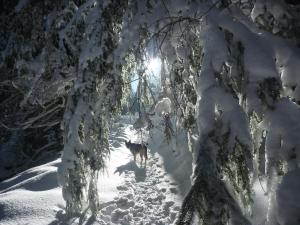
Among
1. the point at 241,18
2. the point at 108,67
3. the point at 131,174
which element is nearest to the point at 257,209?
the point at 108,67

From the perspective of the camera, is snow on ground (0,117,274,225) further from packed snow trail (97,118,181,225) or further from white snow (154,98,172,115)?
white snow (154,98,172,115)

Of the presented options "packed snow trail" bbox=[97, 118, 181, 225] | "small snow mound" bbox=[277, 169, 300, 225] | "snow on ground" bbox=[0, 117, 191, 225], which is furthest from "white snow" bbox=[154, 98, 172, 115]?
"small snow mound" bbox=[277, 169, 300, 225]

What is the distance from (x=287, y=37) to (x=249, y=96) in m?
0.69

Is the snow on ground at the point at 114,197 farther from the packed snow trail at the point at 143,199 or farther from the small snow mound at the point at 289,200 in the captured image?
the small snow mound at the point at 289,200

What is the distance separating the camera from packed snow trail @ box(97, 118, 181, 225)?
728 centimetres

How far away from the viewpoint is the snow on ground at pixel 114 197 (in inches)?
269

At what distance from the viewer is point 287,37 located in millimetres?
2914

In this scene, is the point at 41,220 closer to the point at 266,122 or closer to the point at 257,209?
the point at 257,209

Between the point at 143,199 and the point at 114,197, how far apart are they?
2.14 feet

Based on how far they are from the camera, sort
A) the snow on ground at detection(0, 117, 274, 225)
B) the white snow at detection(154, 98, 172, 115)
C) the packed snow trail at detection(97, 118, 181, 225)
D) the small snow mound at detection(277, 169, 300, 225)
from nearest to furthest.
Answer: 1. the small snow mound at detection(277, 169, 300, 225)
2. the white snow at detection(154, 98, 172, 115)
3. the snow on ground at detection(0, 117, 274, 225)
4. the packed snow trail at detection(97, 118, 181, 225)

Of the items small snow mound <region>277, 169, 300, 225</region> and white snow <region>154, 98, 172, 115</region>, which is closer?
small snow mound <region>277, 169, 300, 225</region>

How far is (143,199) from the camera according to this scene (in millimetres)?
8492

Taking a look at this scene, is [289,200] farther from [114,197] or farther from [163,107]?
[114,197]

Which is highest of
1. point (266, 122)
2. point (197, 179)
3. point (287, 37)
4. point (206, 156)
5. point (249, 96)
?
point (287, 37)
